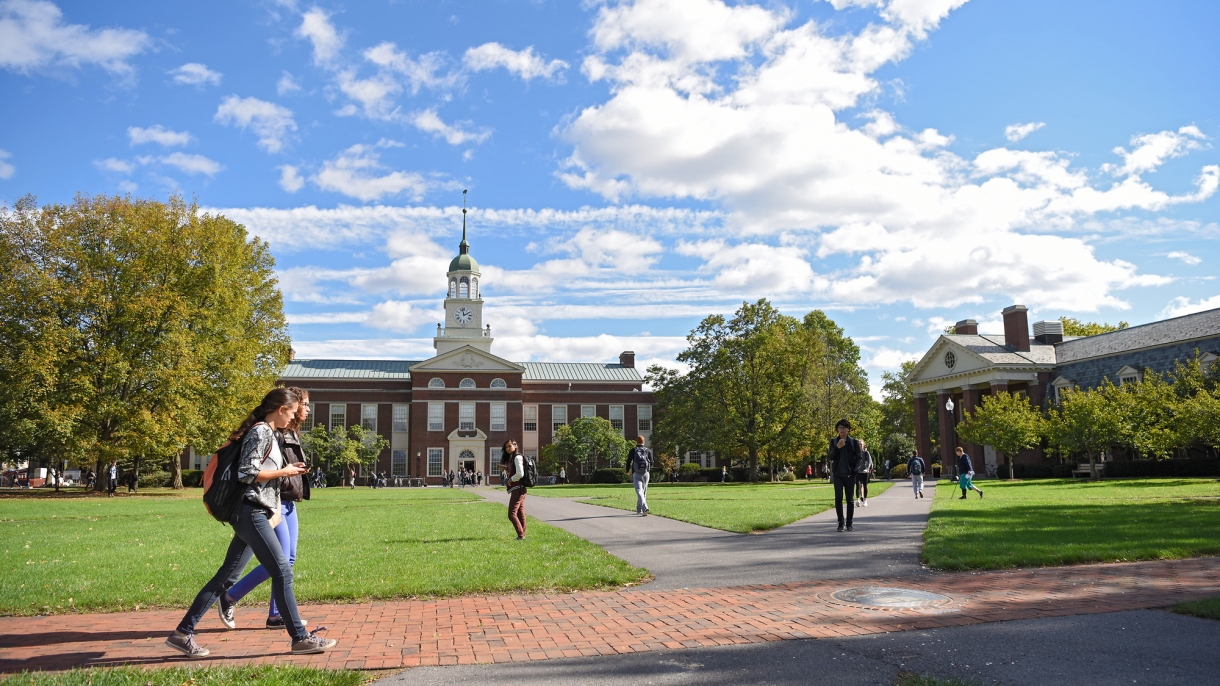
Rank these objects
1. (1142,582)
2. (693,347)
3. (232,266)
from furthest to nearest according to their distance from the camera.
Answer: (693,347) → (232,266) → (1142,582)

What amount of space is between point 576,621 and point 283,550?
2294 mm

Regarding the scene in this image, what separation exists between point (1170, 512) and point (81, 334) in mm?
35299

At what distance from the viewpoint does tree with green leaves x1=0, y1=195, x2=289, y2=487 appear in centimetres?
3064

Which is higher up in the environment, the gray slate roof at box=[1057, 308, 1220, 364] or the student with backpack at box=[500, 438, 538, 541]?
the gray slate roof at box=[1057, 308, 1220, 364]

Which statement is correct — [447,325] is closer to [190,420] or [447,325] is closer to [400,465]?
[400,465]

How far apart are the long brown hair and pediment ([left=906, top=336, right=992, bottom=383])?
52051 mm

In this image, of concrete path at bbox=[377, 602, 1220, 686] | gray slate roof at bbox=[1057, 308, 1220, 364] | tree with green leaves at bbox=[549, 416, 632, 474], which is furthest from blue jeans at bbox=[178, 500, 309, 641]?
tree with green leaves at bbox=[549, 416, 632, 474]

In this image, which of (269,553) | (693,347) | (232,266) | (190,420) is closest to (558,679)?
(269,553)

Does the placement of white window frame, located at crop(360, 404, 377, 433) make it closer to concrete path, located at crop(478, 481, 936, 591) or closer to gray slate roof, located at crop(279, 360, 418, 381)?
gray slate roof, located at crop(279, 360, 418, 381)

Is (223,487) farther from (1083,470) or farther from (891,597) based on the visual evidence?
(1083,470)

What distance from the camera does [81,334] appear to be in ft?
103

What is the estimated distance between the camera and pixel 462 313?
236 feet

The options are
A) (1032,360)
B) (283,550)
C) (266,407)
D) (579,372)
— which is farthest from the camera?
(579,372)

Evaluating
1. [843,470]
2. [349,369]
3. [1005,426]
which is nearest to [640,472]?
[843,470]
